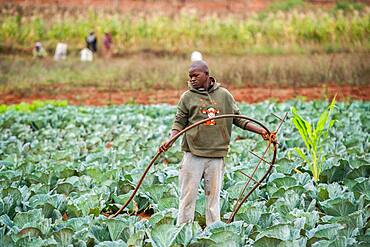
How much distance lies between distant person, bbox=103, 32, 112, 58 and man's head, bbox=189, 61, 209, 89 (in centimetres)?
1762

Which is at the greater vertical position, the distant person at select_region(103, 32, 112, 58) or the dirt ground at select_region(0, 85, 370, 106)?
the distant person at select_region(103, 32, 112, 58)

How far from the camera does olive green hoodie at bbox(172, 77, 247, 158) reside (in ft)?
13.0

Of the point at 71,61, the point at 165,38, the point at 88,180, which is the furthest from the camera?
the point at 165,38

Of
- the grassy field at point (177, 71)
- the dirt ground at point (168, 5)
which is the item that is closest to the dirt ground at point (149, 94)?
the grassy field at point (177, 71)

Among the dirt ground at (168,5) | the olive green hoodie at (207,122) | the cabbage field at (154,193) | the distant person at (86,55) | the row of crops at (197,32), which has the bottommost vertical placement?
the cabbage field at (154,193)

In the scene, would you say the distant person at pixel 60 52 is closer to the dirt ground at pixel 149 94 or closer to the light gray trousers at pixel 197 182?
the dirt ground at pixel 149 94

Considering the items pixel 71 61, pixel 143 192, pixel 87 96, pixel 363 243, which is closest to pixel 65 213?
pixel 143 192

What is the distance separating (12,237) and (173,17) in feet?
71.6

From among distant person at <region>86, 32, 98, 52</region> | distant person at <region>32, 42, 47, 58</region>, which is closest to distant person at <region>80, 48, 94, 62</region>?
distant person at <region>86, 32, 98, 52</region>

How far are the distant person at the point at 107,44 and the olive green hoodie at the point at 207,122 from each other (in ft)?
57.6

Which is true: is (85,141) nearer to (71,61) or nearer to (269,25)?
(71,61)

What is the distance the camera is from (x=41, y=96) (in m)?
16.5

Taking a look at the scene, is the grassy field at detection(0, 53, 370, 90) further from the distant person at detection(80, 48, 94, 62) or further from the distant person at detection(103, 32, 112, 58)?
the distant person at detection(103, 32, 112, 58)

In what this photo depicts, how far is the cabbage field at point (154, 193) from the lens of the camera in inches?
148
